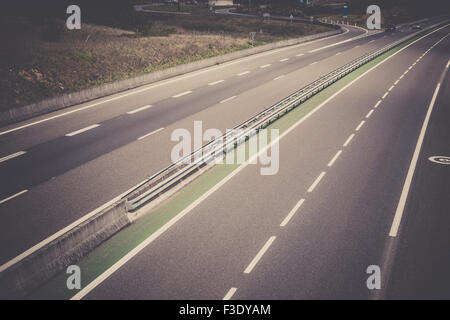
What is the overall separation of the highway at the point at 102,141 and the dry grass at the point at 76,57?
562 cm

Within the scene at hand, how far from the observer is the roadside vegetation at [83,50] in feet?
106

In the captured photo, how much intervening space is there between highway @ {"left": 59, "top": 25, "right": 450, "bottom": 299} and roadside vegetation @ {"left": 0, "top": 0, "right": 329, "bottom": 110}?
2065 cm

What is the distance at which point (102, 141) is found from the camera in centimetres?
2108

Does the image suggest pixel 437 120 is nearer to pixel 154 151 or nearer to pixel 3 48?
pixel 154 151

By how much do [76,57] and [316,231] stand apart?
3344 cm

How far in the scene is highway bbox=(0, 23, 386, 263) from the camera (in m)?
14.3

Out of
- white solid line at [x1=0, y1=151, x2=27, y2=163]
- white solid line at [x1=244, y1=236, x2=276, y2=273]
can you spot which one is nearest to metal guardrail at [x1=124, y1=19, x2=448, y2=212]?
white solid line at [x1=244, y1=236, x2=276, y2=273]

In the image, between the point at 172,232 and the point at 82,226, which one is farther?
the point at 172,232

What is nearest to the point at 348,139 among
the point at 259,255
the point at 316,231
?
the point at 316,231

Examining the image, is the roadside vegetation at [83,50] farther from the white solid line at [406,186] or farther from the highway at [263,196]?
the white solid line at [406,186]

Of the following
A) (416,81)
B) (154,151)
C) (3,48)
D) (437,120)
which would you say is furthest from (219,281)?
(3,48)

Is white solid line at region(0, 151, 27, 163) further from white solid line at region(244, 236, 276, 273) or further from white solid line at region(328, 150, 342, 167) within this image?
white solid line at region(328, 150, 342, 167)

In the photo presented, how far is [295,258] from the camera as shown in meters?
11.4

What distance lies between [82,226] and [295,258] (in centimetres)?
596
